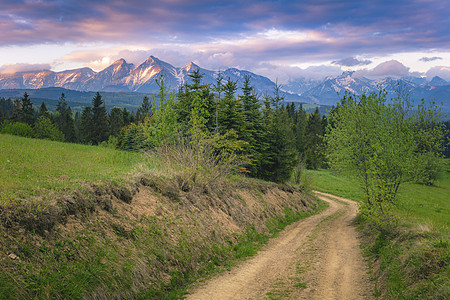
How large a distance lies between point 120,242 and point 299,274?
7.40 metres

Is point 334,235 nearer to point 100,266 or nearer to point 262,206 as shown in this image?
point 262,206

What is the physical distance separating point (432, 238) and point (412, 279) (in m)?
2.51

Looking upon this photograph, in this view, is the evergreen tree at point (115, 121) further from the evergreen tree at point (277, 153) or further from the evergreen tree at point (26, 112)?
the evergreen tree at point (277, 153)

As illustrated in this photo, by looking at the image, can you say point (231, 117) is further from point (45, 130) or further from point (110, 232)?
point (45, 130)

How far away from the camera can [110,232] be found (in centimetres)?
1017

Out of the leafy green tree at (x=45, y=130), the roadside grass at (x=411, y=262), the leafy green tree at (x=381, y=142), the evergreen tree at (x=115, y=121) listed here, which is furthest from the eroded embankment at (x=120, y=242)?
the evergreen tree at (x=115, y=121)

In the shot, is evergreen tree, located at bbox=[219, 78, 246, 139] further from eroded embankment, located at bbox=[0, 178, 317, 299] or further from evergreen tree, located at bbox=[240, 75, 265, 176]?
eroded embankment, located at bbox=[0, 178, 317, 299]

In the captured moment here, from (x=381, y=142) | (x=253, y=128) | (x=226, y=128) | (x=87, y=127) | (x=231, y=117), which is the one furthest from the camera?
(x=87, y=127)

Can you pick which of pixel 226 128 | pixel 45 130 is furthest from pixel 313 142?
pixel 45 130

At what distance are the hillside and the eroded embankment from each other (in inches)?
1.1

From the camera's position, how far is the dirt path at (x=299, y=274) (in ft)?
33.8

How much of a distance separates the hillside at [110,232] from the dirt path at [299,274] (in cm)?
104

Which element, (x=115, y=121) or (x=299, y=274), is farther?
(x=115, y=121)

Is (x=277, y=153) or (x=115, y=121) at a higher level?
(x=115, y=121)
